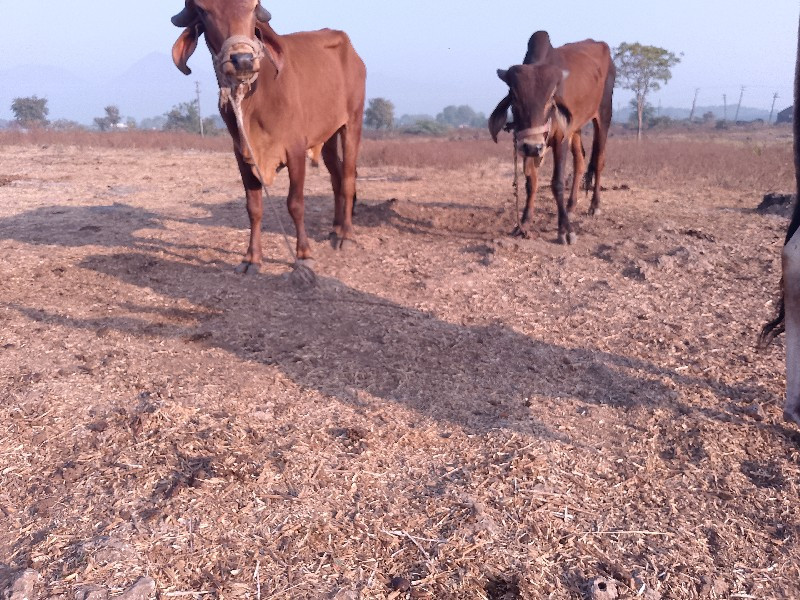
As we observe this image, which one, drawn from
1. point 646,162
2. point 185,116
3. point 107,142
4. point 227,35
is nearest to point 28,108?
point 185,116

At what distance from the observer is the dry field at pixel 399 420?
2203 millimetres

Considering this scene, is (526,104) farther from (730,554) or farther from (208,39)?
(730,554)

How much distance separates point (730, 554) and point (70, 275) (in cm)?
513

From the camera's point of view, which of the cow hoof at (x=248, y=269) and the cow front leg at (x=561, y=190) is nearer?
the cow hoof at (x=248, y=269)

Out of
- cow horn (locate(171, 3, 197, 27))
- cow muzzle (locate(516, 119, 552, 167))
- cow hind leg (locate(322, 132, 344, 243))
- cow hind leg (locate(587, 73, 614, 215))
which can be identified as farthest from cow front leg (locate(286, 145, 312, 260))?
cow hind leg (locate(587, 73, 614, 215))

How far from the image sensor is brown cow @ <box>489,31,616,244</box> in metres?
5.88

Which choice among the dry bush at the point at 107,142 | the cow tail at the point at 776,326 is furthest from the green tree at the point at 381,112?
the cow tail at the point at 776,326

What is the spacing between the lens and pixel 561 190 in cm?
645

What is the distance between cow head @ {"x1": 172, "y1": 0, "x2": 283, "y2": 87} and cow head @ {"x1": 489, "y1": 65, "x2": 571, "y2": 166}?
2.36 meters

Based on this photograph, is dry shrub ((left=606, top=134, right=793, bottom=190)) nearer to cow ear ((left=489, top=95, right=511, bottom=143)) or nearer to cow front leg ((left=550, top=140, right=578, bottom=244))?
cow front leg ((left=550, top=140, right=578, bottom=244))

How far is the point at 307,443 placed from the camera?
2902 millimetres

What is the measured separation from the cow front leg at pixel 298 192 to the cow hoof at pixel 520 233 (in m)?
2.28

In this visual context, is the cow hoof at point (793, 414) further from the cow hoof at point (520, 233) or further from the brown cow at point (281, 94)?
the cow hoof at point (520, 233)

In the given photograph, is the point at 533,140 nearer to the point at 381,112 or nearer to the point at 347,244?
the point at 347,244
